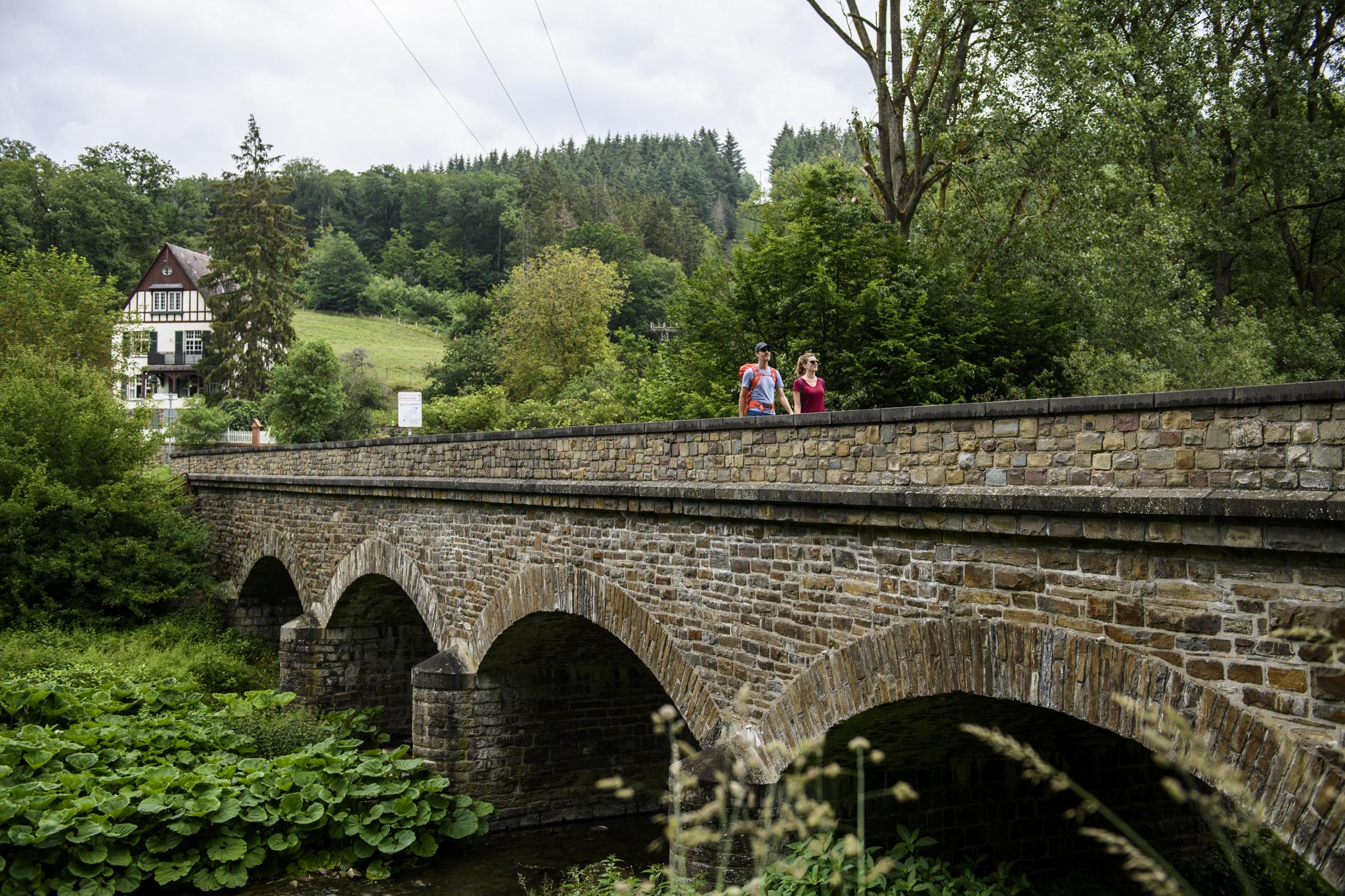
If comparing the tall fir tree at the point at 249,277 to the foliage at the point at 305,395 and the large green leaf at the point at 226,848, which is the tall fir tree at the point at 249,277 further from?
the large green leaf at the point at 226,848

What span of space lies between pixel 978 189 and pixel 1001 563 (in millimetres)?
15073

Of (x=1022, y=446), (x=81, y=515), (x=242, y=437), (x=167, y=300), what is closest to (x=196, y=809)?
(x=1022, y=446)

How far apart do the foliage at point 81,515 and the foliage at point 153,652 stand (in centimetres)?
52

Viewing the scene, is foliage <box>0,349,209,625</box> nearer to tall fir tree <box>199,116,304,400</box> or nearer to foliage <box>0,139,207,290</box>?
tall fir tree <box>199,116,304,400</box>

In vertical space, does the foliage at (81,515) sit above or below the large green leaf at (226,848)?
above

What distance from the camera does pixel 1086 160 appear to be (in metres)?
18.2

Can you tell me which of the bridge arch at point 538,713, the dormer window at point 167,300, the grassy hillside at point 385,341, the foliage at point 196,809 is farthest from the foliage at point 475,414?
the dormer window at point 167,300

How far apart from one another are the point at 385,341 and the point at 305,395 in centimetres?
3314

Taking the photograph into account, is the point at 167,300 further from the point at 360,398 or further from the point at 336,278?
the point at 336,278

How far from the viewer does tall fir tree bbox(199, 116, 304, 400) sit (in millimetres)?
44625

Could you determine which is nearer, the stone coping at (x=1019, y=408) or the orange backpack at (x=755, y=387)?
the stone coping at (x=1019, y=408)

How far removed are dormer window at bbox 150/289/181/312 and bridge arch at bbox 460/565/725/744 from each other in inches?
1920

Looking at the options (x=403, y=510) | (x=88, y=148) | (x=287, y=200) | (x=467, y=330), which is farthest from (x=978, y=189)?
(x=287, y=200)

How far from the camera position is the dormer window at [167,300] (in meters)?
54.8
